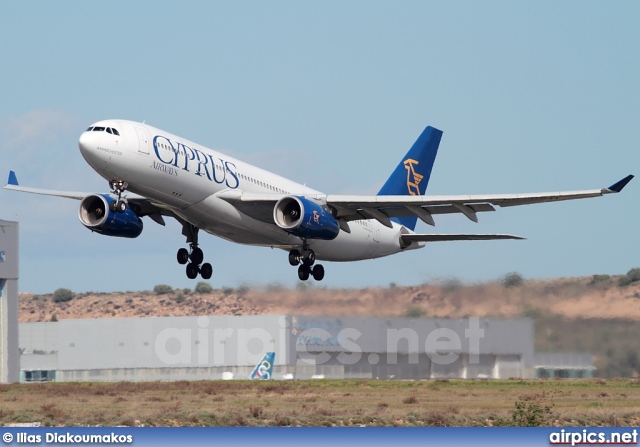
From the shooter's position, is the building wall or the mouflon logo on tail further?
the building wall


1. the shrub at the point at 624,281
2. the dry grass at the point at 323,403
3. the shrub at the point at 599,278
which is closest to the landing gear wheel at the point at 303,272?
the dry grass at the point at 323,403

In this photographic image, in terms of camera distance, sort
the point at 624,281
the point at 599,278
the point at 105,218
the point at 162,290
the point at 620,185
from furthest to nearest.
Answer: the point at 162,290, the point at 599,278, the point at 624,281, the point at 105,218, the point at 620,185

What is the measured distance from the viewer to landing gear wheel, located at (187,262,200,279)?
41312 millimetres

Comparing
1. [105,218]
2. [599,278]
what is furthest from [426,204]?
[105,218]

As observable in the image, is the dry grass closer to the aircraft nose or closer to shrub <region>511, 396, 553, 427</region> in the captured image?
shrub <region>511, 396, 553, 427</region>

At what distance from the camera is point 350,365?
2095 inches

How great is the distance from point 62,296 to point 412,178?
321 feet

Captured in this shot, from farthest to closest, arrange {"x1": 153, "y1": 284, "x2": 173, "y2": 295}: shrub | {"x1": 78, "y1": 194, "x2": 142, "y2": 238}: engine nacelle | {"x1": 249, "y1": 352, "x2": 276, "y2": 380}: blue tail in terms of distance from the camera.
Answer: {"x1": 153, "y1": 284, "x2": 173, "y2": 295}: shrub, {"x1": 249, "y1": 352, "x2": 276, "y2": 380}: blue tail, {"x1": 78, "y1": 194, "x2": 142, "y2": 238}: engine nacelle

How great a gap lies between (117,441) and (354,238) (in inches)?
772

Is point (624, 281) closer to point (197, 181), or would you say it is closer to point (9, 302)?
point (197, 181)

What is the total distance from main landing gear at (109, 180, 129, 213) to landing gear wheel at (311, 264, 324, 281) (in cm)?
815

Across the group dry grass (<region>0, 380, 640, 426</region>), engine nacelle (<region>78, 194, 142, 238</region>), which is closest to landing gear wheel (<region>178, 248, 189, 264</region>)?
engine nacelle (<region>78, 194, 142, 238</region>)

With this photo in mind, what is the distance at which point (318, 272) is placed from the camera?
134 ft

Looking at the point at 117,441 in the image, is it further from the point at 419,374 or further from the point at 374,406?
the point at 419,374
